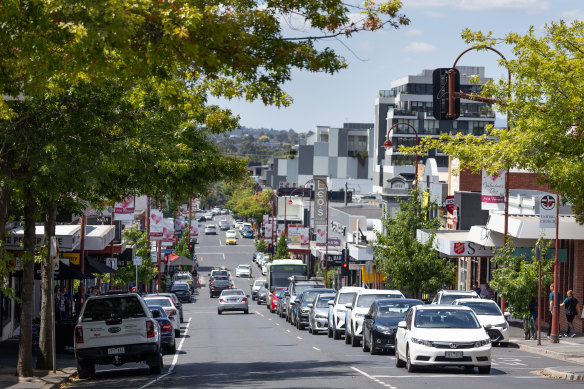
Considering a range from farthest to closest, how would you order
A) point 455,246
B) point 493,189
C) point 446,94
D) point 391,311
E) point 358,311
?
point 455,246 → point 493,189 → point 358,311 → point 391,311 → point 446,94

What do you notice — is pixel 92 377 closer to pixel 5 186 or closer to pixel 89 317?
pixel 89 317

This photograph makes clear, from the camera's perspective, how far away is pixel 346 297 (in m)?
35.4

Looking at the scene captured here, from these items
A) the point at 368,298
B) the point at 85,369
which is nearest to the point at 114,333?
the point at 85,369

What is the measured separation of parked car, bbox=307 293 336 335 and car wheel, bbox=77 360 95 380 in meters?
16.9

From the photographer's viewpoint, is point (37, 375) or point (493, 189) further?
point (493, 189)

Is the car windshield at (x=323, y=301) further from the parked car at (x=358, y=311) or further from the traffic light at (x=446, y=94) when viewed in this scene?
the traffic light at (x=446, y=94)

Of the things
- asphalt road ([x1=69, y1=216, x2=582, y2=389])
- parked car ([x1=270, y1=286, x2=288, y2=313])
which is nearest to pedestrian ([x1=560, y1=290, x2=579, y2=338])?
asphalt road ([x1=69, y1=216, x2=582, y2=389])

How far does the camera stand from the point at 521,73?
24359 mm

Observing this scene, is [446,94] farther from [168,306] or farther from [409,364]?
[168,306]

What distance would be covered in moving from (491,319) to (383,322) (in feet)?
21.9

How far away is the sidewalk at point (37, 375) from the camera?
2020 centimetres

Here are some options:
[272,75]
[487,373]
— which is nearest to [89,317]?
[487,373]

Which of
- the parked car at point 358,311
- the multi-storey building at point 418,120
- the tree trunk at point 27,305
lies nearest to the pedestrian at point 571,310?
the parked car at point 358,311

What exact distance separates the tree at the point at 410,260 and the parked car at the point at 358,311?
14.5m
